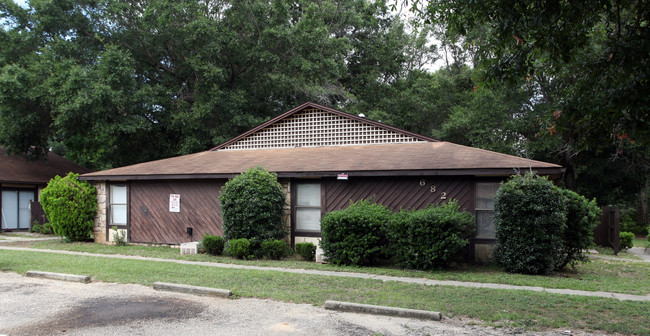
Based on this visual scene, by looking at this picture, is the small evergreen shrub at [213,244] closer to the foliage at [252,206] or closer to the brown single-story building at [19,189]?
the foliage at [252,206]

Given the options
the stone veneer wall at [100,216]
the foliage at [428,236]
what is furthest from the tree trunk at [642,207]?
the stone veneer wall at [100,216]

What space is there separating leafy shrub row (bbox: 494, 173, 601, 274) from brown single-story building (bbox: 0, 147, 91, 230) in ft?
73.5

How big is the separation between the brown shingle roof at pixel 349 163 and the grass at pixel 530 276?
2.53 meters

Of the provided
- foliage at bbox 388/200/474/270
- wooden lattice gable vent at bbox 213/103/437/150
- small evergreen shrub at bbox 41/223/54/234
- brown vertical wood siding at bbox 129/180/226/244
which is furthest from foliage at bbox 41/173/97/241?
foliage at bbox 388/200/474/270

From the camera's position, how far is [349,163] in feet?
47.9

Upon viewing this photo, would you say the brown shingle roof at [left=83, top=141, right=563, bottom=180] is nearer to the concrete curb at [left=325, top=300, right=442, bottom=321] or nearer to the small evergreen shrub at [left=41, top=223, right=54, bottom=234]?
the concrete curb at [left=325, top=300, right=442, bottom=321]

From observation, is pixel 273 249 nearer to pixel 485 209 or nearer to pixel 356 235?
pixel 356 235

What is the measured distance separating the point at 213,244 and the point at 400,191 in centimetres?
557

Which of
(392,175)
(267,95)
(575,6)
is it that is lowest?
(392,175)

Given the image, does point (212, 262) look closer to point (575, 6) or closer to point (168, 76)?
point (575, 6)

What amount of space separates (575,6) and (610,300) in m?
4.94

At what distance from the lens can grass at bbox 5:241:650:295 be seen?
9742mm

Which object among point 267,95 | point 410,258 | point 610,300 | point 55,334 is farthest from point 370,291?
point 267,95

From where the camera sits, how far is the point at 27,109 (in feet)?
78.3
